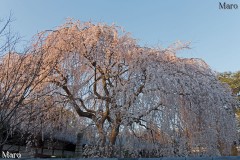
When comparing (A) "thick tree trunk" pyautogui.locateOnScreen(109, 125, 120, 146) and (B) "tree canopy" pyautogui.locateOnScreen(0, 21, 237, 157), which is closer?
(B) "tree canopy" pyautogui.locateOnScreen(0, 21, 237, 157)

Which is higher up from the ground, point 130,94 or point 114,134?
point 130,94

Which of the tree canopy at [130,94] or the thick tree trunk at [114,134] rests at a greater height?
the tree canopy at [130,94]

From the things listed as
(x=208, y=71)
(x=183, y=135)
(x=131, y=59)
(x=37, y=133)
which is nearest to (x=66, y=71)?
(x=131, y=59)

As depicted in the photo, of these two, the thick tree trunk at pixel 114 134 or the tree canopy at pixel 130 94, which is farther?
the thick tree trunk at pixel 114 134

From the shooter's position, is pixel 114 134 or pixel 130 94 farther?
pixel 114 134

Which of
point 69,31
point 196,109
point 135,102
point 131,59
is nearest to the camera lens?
point 135,102

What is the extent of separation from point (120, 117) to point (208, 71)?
3.56m

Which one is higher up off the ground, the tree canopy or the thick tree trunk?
the tree canopy

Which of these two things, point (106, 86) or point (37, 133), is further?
point (37, 133)

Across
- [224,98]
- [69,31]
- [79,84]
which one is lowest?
[224,98]

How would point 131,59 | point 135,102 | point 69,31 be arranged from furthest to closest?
point 69,31 → point 131,59 → point 135,102

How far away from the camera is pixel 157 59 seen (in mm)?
7375

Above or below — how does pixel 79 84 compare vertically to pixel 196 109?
above

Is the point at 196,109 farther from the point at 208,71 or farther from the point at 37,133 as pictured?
the point at 37,133
